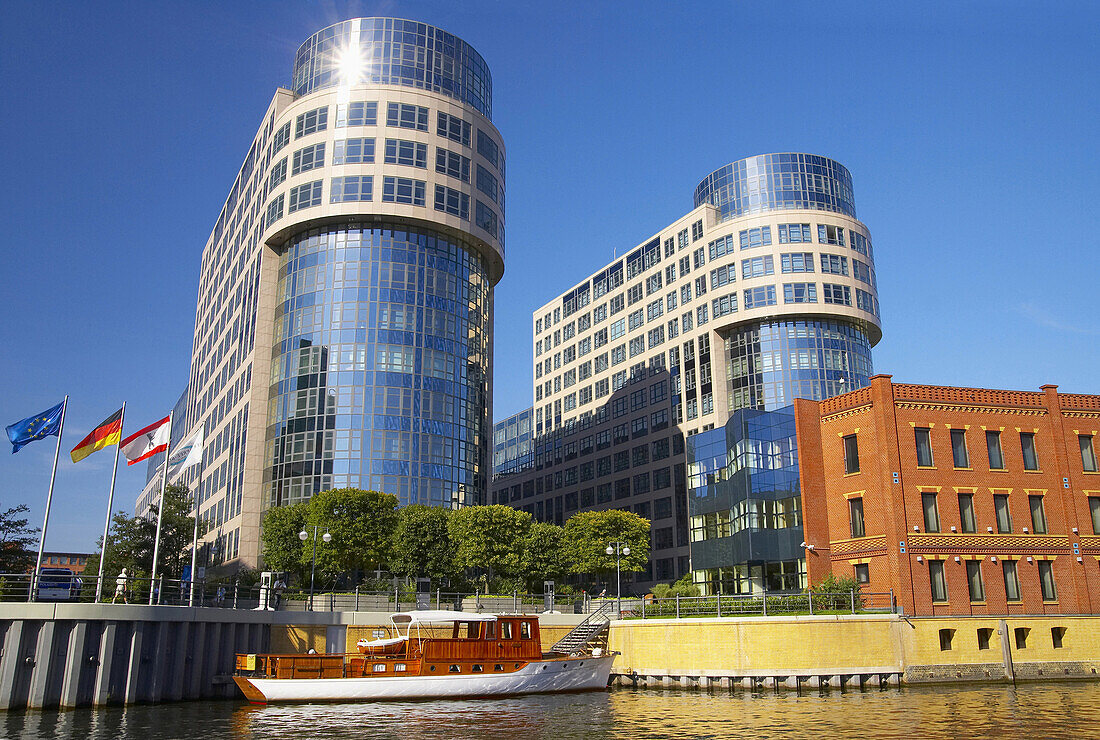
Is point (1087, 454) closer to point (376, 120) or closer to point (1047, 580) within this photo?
point (1047, 580)

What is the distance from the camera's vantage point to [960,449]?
49.6 m

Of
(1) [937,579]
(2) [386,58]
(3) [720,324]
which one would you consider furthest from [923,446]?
(2) [386,58]

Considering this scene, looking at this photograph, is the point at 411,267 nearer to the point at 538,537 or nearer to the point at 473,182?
the point at 473,182

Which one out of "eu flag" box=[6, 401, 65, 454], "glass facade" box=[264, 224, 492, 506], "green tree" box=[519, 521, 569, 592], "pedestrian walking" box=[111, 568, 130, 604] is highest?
"glass facade" box=[264, 224, 492, 506]

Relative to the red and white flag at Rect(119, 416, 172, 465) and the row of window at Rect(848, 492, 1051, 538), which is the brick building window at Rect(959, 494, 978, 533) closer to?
the row of window at Rect(848, 492, 1051, 538)

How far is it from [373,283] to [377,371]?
27.0ft

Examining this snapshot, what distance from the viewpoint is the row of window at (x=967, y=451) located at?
49.0 metres

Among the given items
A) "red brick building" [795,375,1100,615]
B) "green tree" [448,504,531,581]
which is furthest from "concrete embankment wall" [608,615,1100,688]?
"green tree" [448,504,531,581]

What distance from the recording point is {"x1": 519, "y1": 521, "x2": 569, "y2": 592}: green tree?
61531mm

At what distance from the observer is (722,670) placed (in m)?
41.9

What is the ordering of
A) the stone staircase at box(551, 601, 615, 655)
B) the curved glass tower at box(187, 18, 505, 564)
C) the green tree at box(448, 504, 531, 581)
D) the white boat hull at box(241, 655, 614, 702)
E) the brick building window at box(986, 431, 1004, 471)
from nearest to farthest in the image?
1. the white boat hull at box(241, 655, 614, 702)
2. the stone staircase at box(551, 601, 615, 655)
3. the brick building window at box(986, 431, 1004, 471)
4. the green tree at box(448, 504, 531, 581)
5. the curved glass tower at box(187, 18, 505, 564)

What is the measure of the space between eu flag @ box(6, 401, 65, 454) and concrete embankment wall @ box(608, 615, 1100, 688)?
28969 mm

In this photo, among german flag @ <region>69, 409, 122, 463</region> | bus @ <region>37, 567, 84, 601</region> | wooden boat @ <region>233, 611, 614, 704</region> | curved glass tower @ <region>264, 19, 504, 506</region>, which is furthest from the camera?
curved glass tower @ <region>264, 19, 504, 506</region>

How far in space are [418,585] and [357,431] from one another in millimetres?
22622
